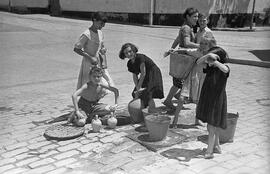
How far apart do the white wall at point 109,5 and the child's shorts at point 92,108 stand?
19035mm

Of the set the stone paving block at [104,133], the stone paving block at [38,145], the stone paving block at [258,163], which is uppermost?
the stone paving block at [258,163]

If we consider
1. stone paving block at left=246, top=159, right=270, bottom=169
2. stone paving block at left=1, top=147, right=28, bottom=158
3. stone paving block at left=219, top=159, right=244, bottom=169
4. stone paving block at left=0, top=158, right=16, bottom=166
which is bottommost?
stone paving block at left=0, top=158, right=16, bottom=166

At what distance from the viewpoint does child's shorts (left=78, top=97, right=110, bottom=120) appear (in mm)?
5684

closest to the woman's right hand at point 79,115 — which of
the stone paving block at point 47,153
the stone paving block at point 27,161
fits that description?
the stone paving block at point 47,153

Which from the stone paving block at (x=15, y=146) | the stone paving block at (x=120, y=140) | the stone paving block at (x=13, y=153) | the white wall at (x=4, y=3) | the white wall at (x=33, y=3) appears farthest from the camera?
the white wall at (x=4, y=3)

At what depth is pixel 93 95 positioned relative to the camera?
5.78 m

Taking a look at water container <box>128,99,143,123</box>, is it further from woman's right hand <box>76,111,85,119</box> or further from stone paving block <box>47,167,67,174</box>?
stone paving block <box>47,167,67,174</box>

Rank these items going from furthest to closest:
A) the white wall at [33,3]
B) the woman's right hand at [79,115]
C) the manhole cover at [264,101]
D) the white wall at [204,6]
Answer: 1. the white wall at [33,3]
2. the white wall at [204,6]
3. the manhole cover at [264,101]
4. the woman's right hand at [79,115]

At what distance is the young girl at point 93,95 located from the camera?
18.0 feet

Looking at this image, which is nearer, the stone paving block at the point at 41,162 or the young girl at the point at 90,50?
the stone paving block at the point at 41,162

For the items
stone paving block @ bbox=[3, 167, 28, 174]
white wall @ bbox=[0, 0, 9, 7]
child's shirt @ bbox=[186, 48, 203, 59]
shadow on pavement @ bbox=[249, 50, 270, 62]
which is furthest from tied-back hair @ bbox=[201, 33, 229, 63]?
white wall @ bbox=[0, 0, 9, 7]

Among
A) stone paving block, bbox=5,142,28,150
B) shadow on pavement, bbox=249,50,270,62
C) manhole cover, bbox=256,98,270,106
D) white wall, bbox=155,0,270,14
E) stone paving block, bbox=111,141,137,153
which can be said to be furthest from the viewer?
white wall, bbox=155,0,270,14

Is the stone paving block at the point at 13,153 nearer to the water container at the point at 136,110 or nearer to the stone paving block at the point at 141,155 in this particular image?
the stone paving block at the point at 141,155

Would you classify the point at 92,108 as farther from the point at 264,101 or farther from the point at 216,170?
the point at 264,101
